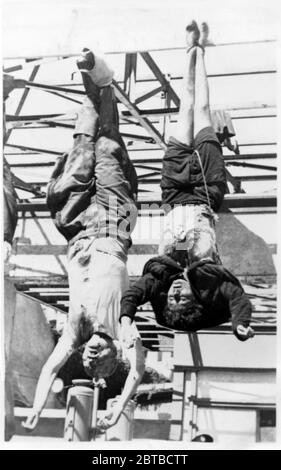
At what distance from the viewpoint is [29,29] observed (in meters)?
6.63

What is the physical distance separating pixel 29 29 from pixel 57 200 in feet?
4.59

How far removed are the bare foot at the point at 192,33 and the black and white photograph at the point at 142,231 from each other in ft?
0.04

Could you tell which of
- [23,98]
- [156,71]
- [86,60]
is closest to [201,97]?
[156,71]

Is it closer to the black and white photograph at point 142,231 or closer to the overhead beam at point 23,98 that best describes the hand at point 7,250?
the black and white photograph at point 142,231

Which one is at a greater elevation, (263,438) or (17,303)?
(17,303)

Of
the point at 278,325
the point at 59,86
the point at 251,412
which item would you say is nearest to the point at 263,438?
the point at 251,412

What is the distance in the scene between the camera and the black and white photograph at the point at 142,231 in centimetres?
607

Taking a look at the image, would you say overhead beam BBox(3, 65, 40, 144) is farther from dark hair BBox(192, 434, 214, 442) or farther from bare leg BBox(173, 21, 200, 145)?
dark hair BBox(192, 434, 214, 442)

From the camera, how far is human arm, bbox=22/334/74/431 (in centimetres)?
625

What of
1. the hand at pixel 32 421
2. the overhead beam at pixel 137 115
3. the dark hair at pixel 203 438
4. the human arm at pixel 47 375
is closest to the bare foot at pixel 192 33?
the overhead beam at pixel 137 115

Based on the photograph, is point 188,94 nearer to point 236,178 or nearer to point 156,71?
point 156,71

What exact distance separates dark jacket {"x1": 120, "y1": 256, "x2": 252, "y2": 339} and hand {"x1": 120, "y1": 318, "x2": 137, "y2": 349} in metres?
0.08

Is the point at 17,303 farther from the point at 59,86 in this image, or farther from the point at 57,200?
the point at 59,86
